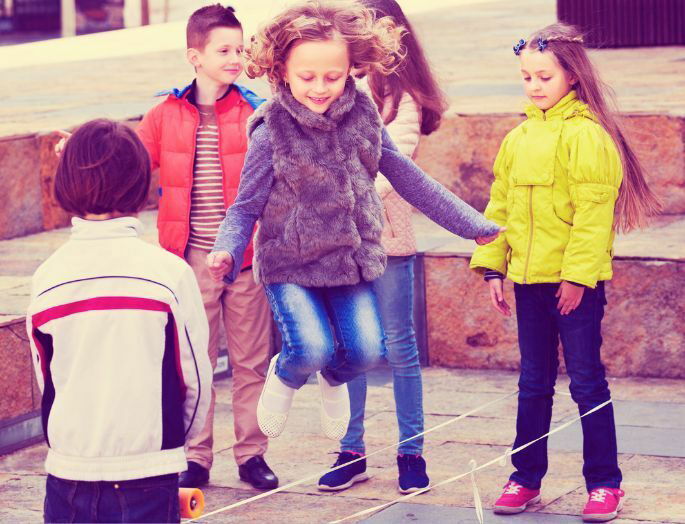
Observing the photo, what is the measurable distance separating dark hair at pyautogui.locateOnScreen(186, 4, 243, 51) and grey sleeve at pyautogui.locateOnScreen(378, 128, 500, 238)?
949 mm

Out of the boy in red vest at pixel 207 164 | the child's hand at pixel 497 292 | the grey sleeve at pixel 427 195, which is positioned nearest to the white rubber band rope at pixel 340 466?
the boy in red vest at pixel 207 164

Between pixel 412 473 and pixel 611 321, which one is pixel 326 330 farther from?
pixel 611 321

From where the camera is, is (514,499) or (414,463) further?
(414,463)

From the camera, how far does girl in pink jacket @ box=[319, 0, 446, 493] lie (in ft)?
17.8

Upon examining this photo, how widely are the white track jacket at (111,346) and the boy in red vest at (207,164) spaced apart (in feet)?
6.47

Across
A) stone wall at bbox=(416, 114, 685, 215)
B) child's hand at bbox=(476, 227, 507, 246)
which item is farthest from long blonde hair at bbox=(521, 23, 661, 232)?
stone wall at bbox=(416, 114, 685, 215)

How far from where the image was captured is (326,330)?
4637 mm

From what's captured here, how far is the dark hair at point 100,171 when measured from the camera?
11.0 ft

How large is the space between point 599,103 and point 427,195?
675mm

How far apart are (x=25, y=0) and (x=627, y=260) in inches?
806

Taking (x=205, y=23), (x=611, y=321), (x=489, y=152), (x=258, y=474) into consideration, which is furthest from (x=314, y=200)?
(x=489, y=152)

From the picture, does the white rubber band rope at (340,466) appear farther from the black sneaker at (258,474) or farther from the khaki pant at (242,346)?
the khaki pant at (242,346)

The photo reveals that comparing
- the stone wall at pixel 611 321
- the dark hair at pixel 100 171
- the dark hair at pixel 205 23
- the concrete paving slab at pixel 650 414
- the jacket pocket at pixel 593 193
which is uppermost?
the dark hair at pixel 205 23

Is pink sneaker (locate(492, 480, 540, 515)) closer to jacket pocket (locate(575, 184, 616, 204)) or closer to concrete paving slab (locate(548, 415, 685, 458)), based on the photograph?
concrete paving slab (locate(548, 415, 685, 458))
